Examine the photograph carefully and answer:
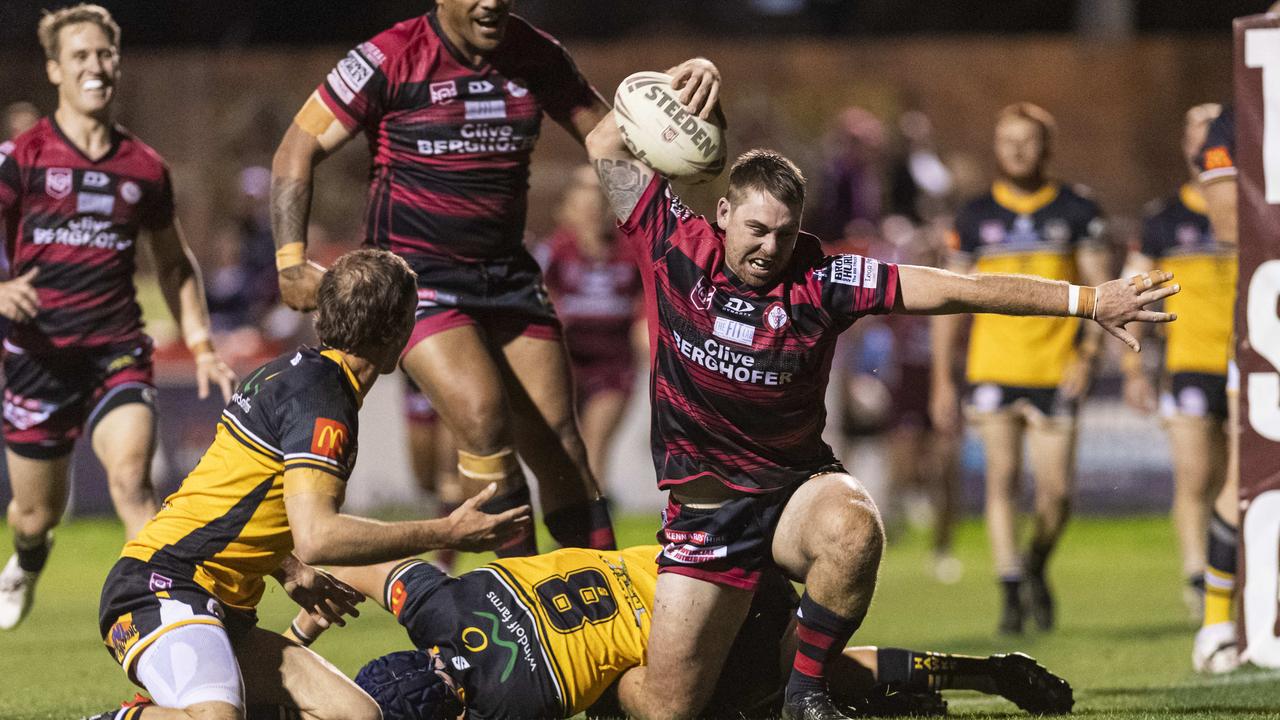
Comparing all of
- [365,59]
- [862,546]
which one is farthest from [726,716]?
[365,59]

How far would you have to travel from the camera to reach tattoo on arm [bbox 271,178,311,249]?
20.7 feet

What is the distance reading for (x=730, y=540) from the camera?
565cm

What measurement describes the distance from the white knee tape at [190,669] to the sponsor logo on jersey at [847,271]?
226cm

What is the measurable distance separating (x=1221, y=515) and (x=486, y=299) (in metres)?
3.47

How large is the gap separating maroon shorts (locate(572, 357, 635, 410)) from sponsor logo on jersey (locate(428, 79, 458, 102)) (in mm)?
5286

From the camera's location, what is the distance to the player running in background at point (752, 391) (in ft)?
17.6

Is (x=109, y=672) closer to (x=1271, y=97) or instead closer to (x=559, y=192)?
(x=1271, y=97)

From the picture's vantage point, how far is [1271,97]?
6.71 meters

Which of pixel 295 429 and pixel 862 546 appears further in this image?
pixel 862 546

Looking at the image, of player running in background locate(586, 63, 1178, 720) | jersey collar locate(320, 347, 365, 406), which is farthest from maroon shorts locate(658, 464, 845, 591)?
jersey collar locate(320, 347, 365, 406)

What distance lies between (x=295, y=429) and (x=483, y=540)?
2.09 ft

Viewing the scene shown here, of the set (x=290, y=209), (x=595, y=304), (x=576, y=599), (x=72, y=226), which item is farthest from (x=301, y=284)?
(x=595, y=304)

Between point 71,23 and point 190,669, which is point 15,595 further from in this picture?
point 190,669

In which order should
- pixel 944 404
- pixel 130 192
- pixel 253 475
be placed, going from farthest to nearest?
pixel 944 404 < pixel 130 192 < pixel 253 475
